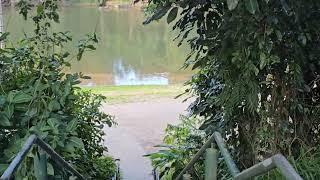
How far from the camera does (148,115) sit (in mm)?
7066

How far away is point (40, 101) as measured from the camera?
2678mm

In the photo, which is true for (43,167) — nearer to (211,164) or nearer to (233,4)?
(211,164)

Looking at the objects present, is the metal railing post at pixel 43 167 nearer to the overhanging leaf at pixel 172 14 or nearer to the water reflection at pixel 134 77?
the overhanging leaf at pixel 172 14

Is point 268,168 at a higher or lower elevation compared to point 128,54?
higher

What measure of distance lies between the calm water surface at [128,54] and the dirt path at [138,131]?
4.13 feet

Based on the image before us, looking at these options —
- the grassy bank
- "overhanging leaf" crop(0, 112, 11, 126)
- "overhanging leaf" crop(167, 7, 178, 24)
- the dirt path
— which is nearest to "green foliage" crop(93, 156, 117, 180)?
the dirt path

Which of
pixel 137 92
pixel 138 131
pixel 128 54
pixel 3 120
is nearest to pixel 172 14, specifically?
pixel 3 120

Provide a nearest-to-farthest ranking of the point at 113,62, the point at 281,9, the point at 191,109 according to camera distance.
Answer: the point at 281,9 → the point at 191,109 → the point at 113,62

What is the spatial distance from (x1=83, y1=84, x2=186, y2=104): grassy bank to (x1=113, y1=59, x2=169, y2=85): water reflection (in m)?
0.92

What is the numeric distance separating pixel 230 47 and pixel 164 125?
3912 millimetres

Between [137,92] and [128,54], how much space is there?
4.90m

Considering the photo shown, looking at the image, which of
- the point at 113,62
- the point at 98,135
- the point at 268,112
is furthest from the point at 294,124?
the point at 113,62

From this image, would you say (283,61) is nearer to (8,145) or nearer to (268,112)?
(268,112)

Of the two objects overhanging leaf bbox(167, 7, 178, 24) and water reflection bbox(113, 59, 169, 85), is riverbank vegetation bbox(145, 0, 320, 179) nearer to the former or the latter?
overhanging leaf bbox(167, 7, 178, 24)
